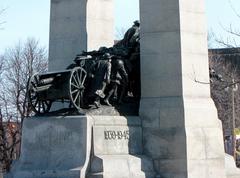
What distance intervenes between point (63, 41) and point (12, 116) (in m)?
20.0

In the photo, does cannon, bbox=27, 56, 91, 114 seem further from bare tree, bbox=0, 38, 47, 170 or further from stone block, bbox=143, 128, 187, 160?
bare tree, bbox=0, 38, 47, 170

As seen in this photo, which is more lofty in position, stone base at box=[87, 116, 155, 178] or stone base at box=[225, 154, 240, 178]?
stone base at box=[87, 116, 155, 178]

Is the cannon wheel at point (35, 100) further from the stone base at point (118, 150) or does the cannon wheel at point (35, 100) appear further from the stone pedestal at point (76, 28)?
the stone pedestal at point (76, 28)

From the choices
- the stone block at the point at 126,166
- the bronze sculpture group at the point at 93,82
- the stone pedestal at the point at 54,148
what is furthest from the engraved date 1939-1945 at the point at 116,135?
the bronze sculpture group at the point at 93,82

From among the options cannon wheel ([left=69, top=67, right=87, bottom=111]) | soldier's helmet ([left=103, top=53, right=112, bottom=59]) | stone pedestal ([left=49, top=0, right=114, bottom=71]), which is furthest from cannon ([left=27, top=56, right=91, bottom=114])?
stone pedestal ([left=49, top=0, right=114, bottom=71])

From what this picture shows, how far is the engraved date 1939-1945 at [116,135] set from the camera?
44.2 ft

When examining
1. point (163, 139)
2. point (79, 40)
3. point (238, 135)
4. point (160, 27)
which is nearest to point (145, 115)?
point (163, 139)

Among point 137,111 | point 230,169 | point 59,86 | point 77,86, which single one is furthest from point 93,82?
point 230,169

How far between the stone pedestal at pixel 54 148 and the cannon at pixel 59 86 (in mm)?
519

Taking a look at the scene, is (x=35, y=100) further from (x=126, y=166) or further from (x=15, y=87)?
(x=15, y=87)

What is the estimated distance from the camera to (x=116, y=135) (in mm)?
13648

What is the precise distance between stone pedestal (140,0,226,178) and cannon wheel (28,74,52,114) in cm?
243

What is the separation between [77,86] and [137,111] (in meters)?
1.89

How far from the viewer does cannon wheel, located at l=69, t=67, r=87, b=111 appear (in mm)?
13562
